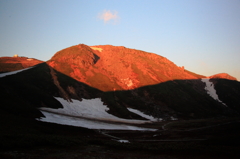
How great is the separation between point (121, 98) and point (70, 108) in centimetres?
3872

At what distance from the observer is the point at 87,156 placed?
2145 cm

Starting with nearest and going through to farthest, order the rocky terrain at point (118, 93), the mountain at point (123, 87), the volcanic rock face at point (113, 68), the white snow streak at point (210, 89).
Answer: the rocky terrain at point (118, 93) < the mountain at point (123, 87) < the volcanic rock face at point (113, 68) < the white snow streak at point (210, 89)

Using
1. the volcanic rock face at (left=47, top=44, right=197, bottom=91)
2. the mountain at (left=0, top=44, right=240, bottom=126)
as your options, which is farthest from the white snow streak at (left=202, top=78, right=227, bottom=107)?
the volcanic rock face at (left=47, top=44, right=197, bottom=91)

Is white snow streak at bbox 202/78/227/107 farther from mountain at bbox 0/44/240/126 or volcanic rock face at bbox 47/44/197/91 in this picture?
volcanic rock face at bbox 47/44/197/91

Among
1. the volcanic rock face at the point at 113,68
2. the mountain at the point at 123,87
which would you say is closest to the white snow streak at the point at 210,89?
the mountain at the point at 123,87

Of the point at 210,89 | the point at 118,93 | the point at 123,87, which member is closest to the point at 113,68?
the point at 123,87

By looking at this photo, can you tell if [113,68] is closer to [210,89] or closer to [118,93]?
[118,93]

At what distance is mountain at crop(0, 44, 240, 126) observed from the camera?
98.3 metres

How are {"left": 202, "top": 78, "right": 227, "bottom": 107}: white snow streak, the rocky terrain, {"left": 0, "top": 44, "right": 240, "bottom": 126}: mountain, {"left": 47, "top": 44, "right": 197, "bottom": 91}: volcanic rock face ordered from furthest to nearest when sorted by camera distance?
{"left": 202, "top": 78, "right": 227, "bottom": 107}: white snow streak, {"left": 47, "top": 44, "right": 197, "bottom": 91}: volcanic rock face, {"left": 0, "top": 44, "right": 240, "bottom": 126}: mountain, the rocky terrain

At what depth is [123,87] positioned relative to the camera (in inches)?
5325

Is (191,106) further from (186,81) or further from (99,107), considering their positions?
(99,107)

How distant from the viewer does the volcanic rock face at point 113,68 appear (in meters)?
134

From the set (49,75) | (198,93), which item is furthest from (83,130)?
(198,93)

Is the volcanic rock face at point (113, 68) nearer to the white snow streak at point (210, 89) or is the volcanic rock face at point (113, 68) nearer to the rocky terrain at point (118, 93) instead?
the rocky terrain at point (118, 93)
